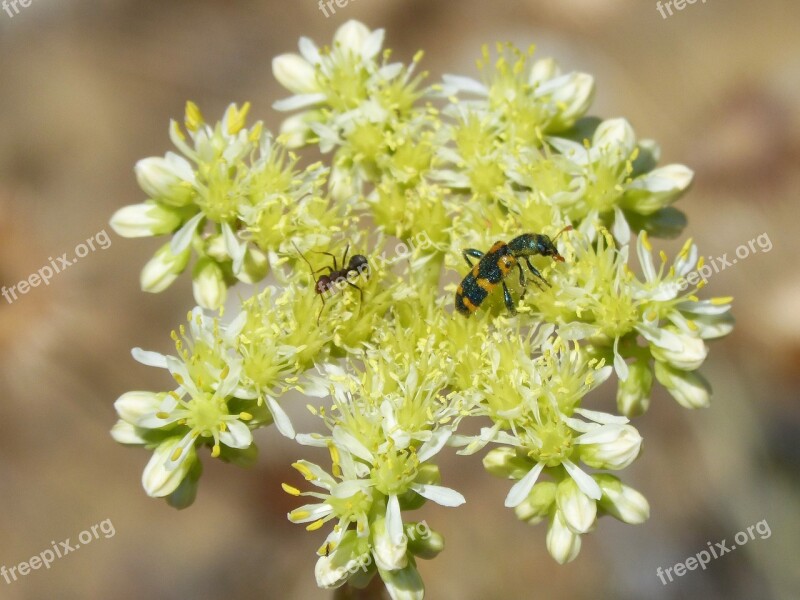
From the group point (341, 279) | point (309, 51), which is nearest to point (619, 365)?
point (341, 279)

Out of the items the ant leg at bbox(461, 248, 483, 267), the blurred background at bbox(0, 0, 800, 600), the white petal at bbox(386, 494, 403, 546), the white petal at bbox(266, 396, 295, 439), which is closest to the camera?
the white petal at bbox(386, 494, 403, 546)

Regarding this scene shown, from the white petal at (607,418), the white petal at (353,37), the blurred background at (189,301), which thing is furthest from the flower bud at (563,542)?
the white petal at (353,37)

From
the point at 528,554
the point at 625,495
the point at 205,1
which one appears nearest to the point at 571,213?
the point at 625,495

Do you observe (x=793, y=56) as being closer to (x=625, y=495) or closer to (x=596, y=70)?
(x=596, y=70)

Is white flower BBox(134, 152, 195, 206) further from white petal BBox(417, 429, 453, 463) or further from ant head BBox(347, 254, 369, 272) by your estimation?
white petal BBox(417, 429, 453, 463)

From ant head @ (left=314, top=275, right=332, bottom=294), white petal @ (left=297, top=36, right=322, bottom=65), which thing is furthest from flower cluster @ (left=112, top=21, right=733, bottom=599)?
white petal @ (left=297, top=36, right=322, bottom=65)

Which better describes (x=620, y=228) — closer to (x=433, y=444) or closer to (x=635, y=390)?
(x=635, y=390)

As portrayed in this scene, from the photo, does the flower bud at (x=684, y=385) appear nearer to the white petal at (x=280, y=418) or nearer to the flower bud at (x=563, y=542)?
the flower bud at (x=563, y=542)
